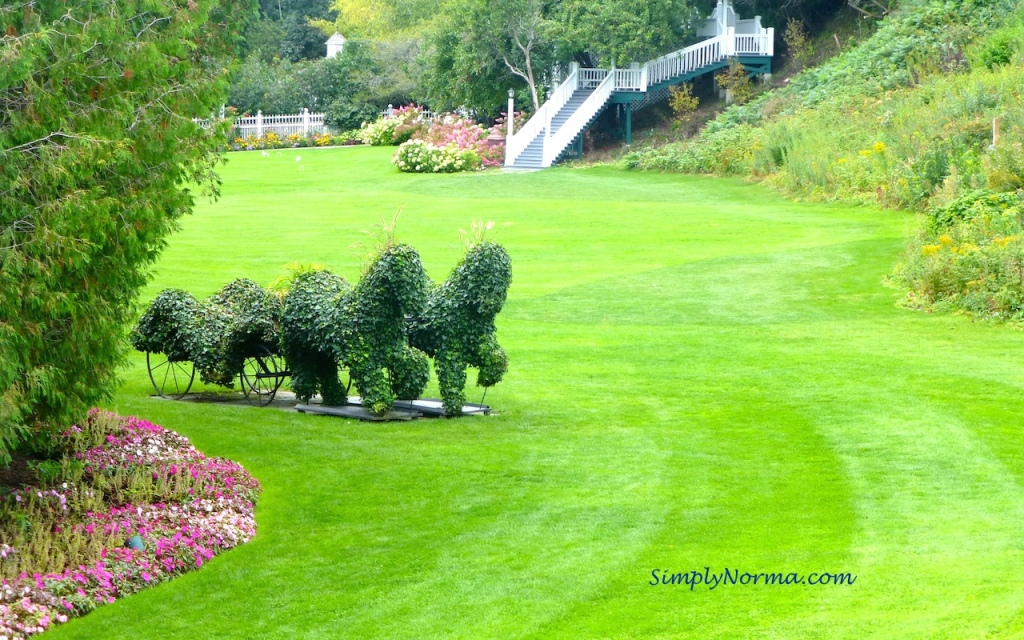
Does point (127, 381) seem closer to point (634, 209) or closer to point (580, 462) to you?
point (580, 462)

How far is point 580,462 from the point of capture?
1146cm

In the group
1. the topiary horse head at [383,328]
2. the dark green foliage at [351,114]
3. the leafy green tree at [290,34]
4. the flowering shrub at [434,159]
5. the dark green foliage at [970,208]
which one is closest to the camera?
the topiary horse head at [383,328]

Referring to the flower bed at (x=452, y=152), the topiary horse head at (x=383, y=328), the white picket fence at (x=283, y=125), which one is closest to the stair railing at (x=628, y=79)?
the flower bed at (x=452, y=152)

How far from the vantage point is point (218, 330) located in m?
13.7

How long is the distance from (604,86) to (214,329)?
2939 centimetres

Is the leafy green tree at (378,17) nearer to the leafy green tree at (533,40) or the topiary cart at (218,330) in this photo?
the leafy green tree at (533,40)

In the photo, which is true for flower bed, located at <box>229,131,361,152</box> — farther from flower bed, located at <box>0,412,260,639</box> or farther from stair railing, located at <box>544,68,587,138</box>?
flower bed, located at <box>0,412,260,639</box>

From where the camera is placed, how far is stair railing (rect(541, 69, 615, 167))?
40031mm

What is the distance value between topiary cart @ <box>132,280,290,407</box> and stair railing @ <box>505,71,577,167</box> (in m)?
26.2

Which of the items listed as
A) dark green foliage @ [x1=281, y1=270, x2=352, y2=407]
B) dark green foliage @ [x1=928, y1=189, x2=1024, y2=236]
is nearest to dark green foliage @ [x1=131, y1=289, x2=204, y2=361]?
dark green foliage @ [x1=281, y1=270, x2=352, y2=407]

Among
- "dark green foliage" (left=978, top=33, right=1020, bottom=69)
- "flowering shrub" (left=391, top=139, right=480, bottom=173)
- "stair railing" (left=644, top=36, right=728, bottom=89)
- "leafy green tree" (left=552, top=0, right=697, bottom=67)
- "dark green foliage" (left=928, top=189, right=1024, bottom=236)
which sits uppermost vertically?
"leafy green tree" (left=552, top=0, right=697, bottom=67)

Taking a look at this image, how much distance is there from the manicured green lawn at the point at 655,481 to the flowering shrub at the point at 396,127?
25333mm

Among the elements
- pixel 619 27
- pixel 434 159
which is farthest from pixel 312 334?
pixel 619 27

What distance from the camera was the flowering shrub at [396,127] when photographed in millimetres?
46938
